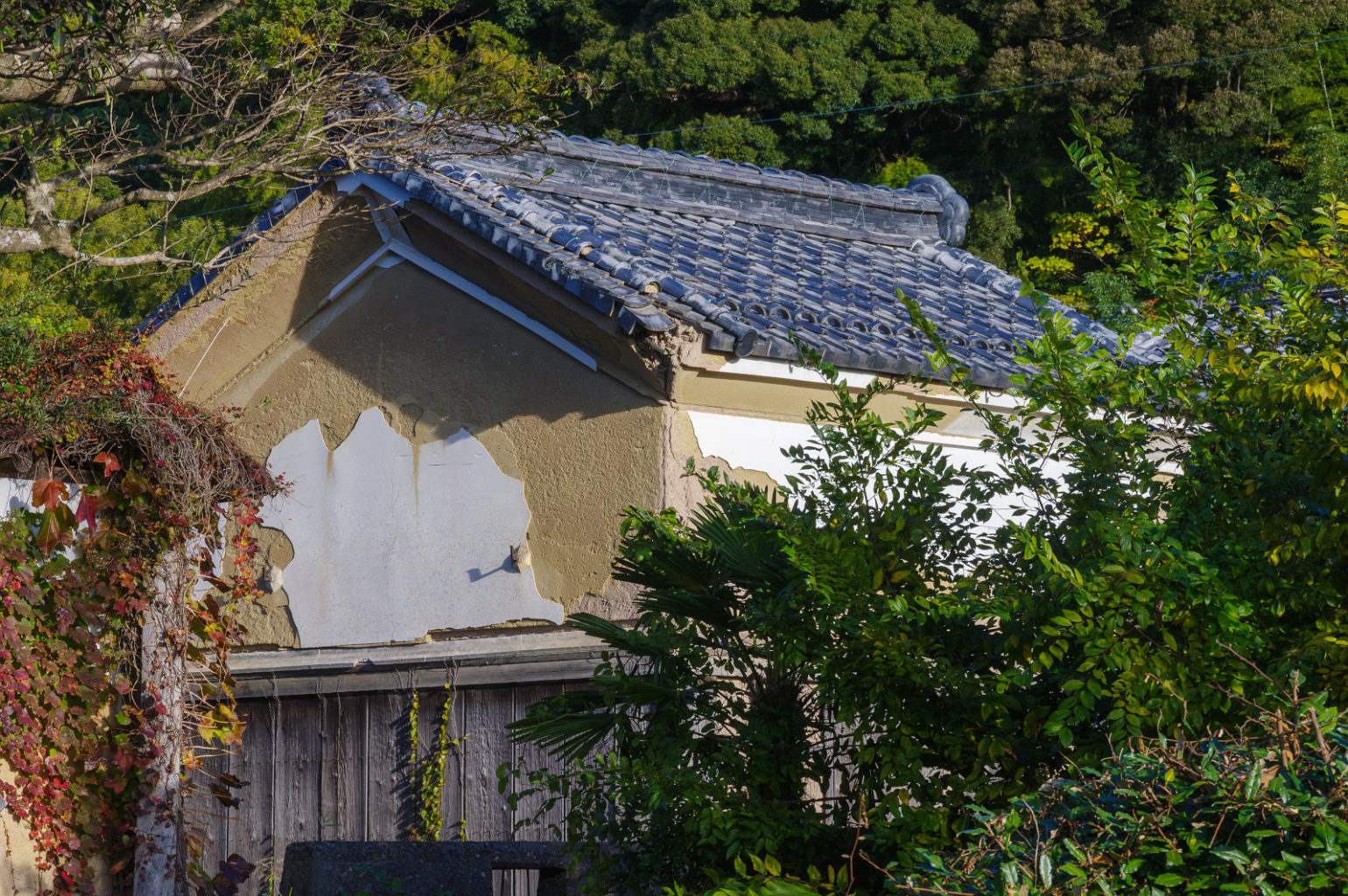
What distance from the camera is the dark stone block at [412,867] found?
516 centimetres

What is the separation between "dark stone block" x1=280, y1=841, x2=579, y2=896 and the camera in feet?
16.9

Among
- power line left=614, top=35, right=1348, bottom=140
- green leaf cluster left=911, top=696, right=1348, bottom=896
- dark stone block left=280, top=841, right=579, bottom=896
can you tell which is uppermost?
power line left=614, top=35, right=1348, bottom=140

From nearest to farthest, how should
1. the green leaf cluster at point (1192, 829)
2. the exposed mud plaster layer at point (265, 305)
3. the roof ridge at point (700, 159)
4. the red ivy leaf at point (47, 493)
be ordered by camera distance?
the green leaf cluster at point (1192, 829) → the red ivy leaf at point (47, 493) → the exposed mud plaster layer at point (265, 305) → the roof ridge at point (700, 159)

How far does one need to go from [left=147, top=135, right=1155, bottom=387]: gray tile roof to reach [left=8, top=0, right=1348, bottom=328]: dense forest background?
7814 millimetres

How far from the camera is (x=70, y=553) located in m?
5.53

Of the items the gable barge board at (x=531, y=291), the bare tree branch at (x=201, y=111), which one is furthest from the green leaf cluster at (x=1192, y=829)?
the bare tree branch at (x=201, y=111)

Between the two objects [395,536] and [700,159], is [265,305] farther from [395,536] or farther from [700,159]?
[700,159]

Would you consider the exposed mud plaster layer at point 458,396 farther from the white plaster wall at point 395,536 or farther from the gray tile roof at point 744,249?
the gray tile roof at point 744,249

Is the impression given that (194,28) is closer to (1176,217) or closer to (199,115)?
(199,115)

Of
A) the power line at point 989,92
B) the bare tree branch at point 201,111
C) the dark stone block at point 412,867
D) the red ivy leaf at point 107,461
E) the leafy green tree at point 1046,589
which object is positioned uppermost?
the power line at point 989,92

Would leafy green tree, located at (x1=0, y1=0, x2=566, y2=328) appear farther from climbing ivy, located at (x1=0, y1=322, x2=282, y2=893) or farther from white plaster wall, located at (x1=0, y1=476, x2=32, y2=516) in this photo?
white plaster wall, located at (x1=0, y1=476, x2=32, y2=516)

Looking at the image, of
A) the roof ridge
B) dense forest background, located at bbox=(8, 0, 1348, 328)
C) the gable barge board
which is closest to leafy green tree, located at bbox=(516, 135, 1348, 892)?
the gable barge board

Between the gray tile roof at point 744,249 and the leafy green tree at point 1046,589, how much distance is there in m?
1.83

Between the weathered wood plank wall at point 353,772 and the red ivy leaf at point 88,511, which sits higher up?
the red ivy leaf at point 88,511
